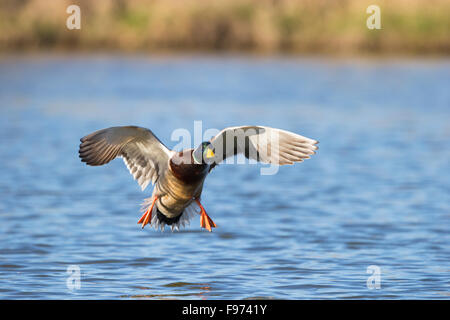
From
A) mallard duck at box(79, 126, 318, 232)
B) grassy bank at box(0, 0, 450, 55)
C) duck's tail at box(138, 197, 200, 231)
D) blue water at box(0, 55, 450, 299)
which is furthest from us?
grassy bank at box(0, 0, 450, 55)

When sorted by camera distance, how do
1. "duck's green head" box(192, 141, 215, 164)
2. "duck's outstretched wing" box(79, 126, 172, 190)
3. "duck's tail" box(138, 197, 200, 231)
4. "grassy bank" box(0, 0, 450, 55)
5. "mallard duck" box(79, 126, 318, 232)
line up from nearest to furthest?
"duck's green head" box(192, 141, 215, 164)
"mallard duck" box(79, 126, 318, 232)
"duck's outstretched wing" box(79, 126, 172, 190)
"duck's tail" box(138, 197, 200, 231)
"grassy bank" box(0, 0, 450, 55)

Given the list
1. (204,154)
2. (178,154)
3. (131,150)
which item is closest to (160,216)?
(131,150)

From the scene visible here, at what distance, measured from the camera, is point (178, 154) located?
7777 millimetres

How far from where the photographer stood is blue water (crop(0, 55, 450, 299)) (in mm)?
8344

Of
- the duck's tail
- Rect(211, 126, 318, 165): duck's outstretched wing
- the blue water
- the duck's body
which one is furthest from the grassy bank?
Rect(211, 126, 318, 165): duck's outstretched wing

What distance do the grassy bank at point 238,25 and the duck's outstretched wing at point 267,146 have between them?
26281 mm

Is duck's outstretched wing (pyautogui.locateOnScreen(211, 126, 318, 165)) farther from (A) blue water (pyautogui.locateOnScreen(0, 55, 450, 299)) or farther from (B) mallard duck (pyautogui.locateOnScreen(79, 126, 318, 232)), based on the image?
(A) blue water (pyautogui.locateOnScreen(0, 55, 450, 299))

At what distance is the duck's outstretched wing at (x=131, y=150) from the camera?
311 inches

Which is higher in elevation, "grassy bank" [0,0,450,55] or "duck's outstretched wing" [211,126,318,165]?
"grassy bank" [0,0,450,55]

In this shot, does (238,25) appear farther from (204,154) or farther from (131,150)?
(204,154)

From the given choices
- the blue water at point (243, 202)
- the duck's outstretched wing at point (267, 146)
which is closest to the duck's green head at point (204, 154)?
the duck's outstretched wing at point (267, 146)

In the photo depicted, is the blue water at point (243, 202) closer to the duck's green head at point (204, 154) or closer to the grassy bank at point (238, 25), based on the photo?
the duck's green head at point (204, 154)
